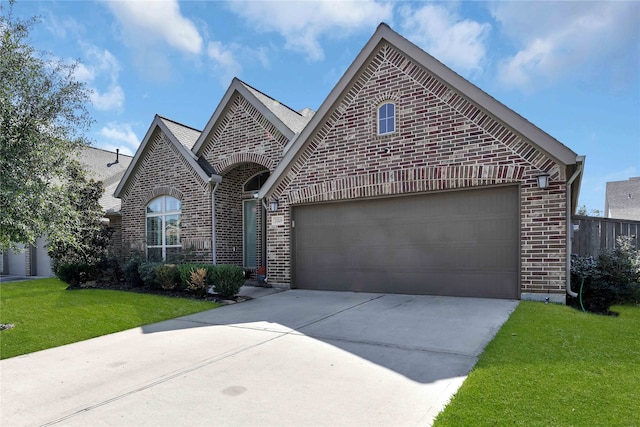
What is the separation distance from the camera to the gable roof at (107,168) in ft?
57.8

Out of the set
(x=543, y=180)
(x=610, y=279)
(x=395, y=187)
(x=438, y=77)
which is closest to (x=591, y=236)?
(x=610, y=279)

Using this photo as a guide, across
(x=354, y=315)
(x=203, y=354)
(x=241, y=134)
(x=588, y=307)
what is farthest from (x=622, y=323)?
(x=241, y=134)

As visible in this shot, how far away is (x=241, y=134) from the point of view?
1279 centimetres

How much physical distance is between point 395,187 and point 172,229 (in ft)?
28.8

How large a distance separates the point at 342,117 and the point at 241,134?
14.1 feet

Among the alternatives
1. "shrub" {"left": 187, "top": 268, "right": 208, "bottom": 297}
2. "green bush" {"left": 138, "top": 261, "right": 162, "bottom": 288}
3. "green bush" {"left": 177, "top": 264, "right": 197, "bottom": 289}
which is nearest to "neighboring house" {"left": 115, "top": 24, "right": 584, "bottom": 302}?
"green bush" {"left": 138, "top": 261, "right": 162, "bottom": 288}

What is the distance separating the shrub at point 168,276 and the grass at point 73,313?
0.52 meters

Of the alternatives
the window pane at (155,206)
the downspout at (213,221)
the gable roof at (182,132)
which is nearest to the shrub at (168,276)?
the downspout at (213,221)

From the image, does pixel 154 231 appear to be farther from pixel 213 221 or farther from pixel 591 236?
pixel 591 236

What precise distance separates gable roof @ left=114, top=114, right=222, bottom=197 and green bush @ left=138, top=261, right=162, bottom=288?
3297 millimetres

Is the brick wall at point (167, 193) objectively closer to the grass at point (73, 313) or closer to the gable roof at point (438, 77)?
the grass at point (73, 313)

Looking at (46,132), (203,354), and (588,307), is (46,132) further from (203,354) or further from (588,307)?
(588,307)

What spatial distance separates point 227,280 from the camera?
925 centimetres

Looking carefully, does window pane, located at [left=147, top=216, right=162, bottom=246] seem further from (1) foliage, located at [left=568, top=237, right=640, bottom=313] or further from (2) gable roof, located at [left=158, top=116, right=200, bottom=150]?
(1) foliage, located at [left=568, top=237, right=640, bottom=313]
